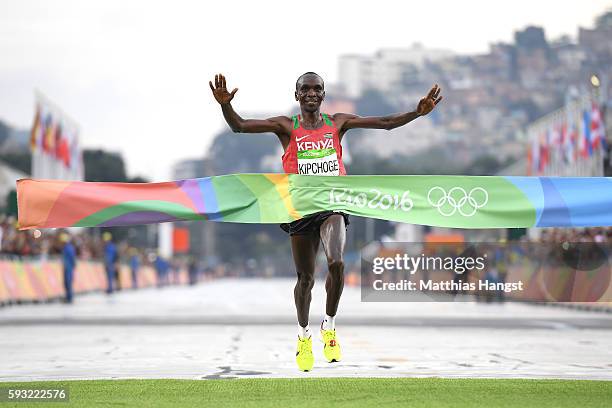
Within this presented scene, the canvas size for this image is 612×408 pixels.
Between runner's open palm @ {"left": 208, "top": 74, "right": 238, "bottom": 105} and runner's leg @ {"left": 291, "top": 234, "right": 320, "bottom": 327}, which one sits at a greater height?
runner's open palm @ {"left": 208, "top": 74, "right": 238, "bottom": 105}

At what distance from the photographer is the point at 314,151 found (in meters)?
10.5

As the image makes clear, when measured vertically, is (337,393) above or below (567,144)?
below

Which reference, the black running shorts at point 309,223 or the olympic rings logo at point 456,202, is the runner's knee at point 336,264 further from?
the olympic rings logo at point 456,202

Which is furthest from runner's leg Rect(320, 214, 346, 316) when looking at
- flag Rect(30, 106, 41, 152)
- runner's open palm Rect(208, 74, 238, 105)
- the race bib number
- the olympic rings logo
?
flag Rect(30, 106, 41, 152)

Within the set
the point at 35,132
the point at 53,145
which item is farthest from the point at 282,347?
the point at 53,145

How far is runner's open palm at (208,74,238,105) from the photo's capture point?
995 centimetres

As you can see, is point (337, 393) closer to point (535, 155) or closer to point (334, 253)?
point (334, 253)

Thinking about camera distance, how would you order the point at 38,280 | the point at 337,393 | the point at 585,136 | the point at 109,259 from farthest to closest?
1. the point at 585,136
2. the point at 109,259
3. the point at 38,280
4. the point at 337,393

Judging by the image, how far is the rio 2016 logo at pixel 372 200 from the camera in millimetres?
10664

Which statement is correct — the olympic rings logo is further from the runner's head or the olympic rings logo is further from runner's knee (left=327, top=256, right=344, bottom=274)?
the runner's head

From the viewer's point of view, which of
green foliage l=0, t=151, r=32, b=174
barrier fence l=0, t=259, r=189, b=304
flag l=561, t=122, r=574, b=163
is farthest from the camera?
green foliage l=0, t=151, r=32, b=174

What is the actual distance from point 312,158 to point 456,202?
1385 millimetres

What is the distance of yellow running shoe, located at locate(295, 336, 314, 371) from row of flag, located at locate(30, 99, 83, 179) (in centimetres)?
3721

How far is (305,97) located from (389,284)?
197 centimetres
